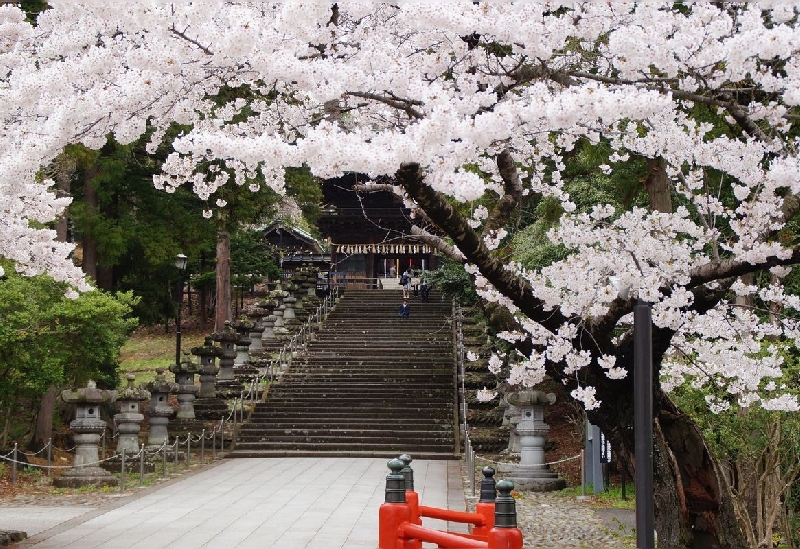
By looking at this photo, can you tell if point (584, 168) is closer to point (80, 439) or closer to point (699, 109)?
point (699, 109)

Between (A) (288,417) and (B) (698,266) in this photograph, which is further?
(A) (288,417)

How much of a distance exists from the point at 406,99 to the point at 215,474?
1256 centimetres

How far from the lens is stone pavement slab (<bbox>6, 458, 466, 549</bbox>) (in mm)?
10484

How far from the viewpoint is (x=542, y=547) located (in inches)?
408

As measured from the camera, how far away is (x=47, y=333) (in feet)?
58.4

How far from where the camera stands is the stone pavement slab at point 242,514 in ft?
34.4

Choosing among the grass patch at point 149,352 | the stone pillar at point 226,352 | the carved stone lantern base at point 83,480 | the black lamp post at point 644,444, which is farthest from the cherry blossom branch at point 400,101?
the grass patch at point 149,352

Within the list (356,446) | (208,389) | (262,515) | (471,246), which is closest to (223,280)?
(208,389)

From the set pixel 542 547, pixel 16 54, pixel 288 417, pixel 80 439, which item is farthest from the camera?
pixel 288 417

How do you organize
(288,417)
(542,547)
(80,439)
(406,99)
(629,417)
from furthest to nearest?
(288,417) < (80,439) < (542,547) < (629,417) < (406,99)

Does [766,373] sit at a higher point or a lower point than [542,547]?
higher

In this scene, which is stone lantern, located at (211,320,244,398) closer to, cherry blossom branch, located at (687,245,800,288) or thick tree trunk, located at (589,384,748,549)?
thick tree trunk, located at (589,384,748,549)

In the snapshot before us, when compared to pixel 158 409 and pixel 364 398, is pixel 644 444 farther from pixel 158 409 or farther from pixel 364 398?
pixel 364 398

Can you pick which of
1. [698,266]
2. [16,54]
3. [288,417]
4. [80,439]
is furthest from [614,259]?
[288,417]
